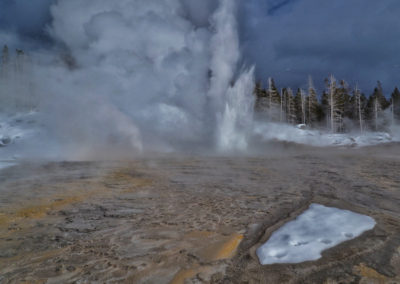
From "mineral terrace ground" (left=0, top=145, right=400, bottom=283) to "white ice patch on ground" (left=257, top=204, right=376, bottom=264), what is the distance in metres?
0.12

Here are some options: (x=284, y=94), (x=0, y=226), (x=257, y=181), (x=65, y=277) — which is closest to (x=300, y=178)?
(x=257, y=181)

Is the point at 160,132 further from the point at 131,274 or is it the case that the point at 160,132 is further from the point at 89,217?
the point at 131,274

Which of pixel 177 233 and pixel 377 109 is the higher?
pixel 377 109

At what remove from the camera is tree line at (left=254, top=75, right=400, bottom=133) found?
120 feet

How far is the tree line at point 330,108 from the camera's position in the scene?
36438mm

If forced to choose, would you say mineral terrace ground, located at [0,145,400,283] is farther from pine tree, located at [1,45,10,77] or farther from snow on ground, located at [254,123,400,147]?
pine tree, located at [1,45,10,77]

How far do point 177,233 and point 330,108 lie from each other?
4082 centimetres

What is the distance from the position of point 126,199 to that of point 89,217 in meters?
1.07

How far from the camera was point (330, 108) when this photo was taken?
36.4 meters

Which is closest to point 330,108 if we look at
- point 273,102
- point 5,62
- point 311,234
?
point 273,102

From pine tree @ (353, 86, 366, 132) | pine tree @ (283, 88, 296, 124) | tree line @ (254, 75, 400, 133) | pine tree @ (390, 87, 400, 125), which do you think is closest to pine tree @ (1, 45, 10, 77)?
tree line @ (254, 75, 400, 133)

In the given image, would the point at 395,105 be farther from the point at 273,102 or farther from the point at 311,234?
the point at 311,234

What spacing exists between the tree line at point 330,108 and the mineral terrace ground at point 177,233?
34.0 metres

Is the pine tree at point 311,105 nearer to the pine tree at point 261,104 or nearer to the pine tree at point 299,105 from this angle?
the pine tree at point 299,105
